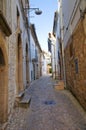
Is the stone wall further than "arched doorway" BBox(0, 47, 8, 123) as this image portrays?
Yes

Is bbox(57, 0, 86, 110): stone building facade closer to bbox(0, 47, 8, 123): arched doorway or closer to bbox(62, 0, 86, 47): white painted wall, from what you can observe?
bbox(62, 0, 86, 47): white painted wall

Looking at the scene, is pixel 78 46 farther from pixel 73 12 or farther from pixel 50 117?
pixel 50 117

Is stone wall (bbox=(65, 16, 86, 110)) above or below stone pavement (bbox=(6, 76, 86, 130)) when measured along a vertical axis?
above

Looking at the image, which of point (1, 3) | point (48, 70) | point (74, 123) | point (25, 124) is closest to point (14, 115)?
point (25, 124)

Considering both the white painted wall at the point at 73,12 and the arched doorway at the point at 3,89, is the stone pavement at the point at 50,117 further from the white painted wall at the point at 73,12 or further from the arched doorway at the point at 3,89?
the white painted wall at the point at 73,12

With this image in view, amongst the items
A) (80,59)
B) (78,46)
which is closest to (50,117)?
(80,59)

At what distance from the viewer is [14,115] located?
713cm

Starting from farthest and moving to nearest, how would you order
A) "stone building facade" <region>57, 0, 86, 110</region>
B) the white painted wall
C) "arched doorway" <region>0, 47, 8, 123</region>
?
the white painted wall, "stone building facade" <region>57, 0, 86, 110</region>, "arched doorway" <region>0, 47, 8, 123</region>

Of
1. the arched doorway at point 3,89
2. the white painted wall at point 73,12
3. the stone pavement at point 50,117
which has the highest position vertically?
the white painted wall at point 73,12

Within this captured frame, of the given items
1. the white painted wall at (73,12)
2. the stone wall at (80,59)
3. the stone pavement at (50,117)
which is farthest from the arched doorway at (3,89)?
the white painted wall at (73,12)

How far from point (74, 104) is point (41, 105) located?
4.06 feet

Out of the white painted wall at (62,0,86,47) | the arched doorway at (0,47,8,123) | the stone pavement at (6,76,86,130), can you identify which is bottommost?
the stone pavement at (6,76,86,130)

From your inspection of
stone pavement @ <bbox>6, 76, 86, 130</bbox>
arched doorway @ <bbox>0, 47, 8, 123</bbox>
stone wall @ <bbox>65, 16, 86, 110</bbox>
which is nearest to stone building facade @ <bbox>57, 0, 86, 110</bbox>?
stone wall @ <bbox>65, 16, 86, 110</bbox>

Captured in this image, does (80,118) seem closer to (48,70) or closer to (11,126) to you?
(11,126)
